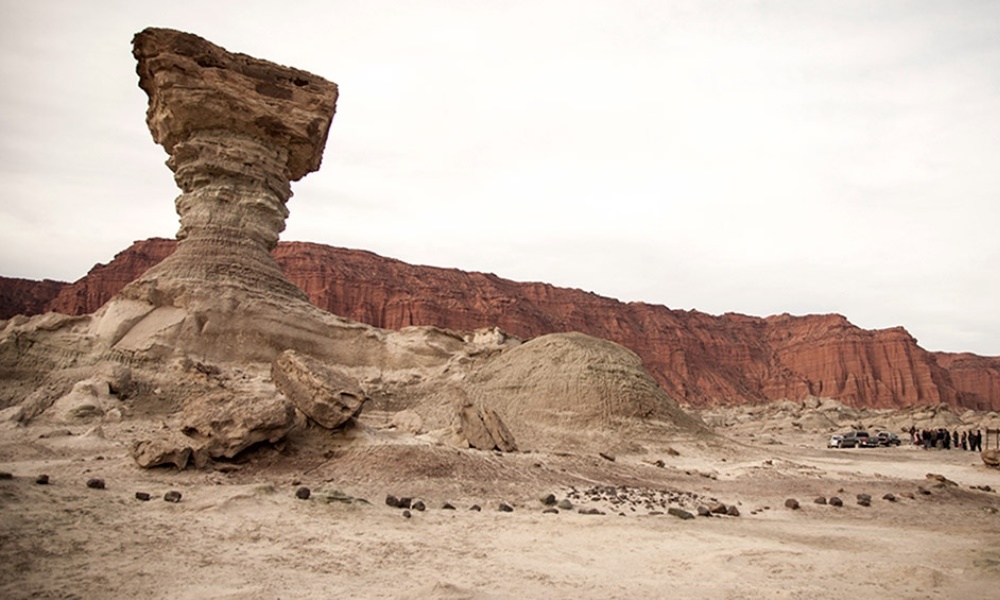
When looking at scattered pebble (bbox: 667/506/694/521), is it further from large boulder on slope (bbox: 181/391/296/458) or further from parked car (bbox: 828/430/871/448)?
parked car (bbox: 828/430/871/448)

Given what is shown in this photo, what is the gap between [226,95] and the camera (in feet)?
59.1

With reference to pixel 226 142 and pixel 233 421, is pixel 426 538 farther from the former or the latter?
pixel 226 142

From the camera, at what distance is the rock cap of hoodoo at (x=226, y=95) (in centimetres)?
1788

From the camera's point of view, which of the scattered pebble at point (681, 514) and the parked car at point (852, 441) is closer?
the scattered pebble at point (681, 514)

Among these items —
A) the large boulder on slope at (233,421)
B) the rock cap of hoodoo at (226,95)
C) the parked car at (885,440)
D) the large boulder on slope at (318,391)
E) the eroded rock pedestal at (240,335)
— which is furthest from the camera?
the parked car at (885,440)

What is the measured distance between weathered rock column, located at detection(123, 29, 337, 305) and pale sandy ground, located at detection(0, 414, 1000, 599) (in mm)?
7906

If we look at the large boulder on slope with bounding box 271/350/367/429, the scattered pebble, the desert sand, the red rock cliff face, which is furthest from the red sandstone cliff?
the scattered pebble

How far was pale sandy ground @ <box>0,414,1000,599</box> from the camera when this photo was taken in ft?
14.9

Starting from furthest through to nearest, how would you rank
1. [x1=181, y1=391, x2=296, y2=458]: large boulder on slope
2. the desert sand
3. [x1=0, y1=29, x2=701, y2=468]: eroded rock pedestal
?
[x1=0, y1=29, x2=701, y2=468]: eroded rock pedestal < [x1=181, y1=391, x2=296, y2=458]: large boulder on slope < the desert sand

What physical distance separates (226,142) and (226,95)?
1315 millimetres

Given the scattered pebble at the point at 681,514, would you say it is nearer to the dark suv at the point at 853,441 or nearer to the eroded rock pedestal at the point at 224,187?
the eroded rock pedestal at the point at 224,187

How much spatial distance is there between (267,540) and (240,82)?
1632 centimetres

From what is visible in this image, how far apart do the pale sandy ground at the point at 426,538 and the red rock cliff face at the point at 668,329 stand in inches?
2672

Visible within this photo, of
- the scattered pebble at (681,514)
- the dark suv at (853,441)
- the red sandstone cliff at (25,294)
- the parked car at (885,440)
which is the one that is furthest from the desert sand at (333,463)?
the red sandstone cliff at (25,294)
